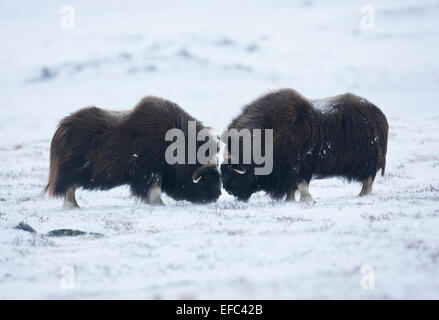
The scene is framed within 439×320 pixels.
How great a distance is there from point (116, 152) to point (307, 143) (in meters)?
2.75

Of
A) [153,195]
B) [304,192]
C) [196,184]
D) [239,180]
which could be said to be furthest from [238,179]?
[153,195]

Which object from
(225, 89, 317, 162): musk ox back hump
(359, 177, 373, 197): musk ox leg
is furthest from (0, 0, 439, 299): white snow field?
(225, 89, 317, 162): musk ox back hump

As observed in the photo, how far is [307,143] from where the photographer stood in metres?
8.63

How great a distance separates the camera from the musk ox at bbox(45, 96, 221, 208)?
8.64 metres

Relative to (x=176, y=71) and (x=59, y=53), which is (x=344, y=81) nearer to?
(x=176, y=71)

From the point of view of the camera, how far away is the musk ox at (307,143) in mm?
8641

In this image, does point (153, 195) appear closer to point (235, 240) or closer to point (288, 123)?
point (288, 123)

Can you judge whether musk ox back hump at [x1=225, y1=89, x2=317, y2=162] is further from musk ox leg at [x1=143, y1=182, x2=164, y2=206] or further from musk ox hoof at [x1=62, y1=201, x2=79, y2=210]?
musk ox hoof at [x1=62, y1=201, x2=79, y2=210]

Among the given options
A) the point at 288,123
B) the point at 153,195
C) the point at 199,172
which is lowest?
the point at 153,195

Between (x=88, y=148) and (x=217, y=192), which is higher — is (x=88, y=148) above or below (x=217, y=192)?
above

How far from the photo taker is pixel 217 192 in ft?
30.7

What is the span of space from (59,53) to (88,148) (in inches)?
2511

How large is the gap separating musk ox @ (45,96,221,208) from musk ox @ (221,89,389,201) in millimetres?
782
